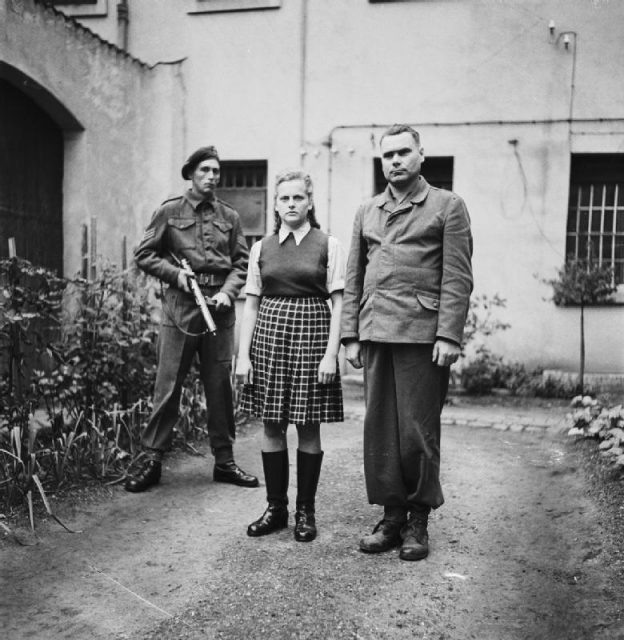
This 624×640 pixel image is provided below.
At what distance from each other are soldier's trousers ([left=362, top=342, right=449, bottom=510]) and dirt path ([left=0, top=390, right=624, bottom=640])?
31cm

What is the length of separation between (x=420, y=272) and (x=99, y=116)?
6.14m

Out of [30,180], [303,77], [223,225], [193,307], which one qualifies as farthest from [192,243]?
[303,77]

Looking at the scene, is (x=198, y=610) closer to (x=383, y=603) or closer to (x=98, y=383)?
(x=383, y=603)

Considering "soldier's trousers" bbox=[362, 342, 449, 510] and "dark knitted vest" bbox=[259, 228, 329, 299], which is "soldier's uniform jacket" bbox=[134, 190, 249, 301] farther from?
"soldier's trousers" bbox=[362, 342, 449, 510]

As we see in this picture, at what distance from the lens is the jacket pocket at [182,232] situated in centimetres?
429

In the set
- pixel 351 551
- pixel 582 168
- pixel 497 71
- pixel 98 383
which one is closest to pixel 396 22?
pixel 497 71

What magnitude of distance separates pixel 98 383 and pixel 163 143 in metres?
5.30

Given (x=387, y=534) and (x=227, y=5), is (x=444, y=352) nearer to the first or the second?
(x=387, y=534)

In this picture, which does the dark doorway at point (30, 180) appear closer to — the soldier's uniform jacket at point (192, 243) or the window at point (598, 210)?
the soldier's uniform jacket at point (192, 243)

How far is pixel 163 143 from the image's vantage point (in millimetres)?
9195

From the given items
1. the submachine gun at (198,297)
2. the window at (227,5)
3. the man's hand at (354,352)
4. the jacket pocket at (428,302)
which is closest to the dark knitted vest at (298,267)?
the man's hand at (354,352)

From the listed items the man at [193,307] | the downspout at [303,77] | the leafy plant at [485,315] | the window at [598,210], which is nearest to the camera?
the man at [193,307]

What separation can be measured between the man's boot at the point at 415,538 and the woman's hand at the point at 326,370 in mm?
752

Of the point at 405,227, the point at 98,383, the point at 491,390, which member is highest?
the point at 405,227
